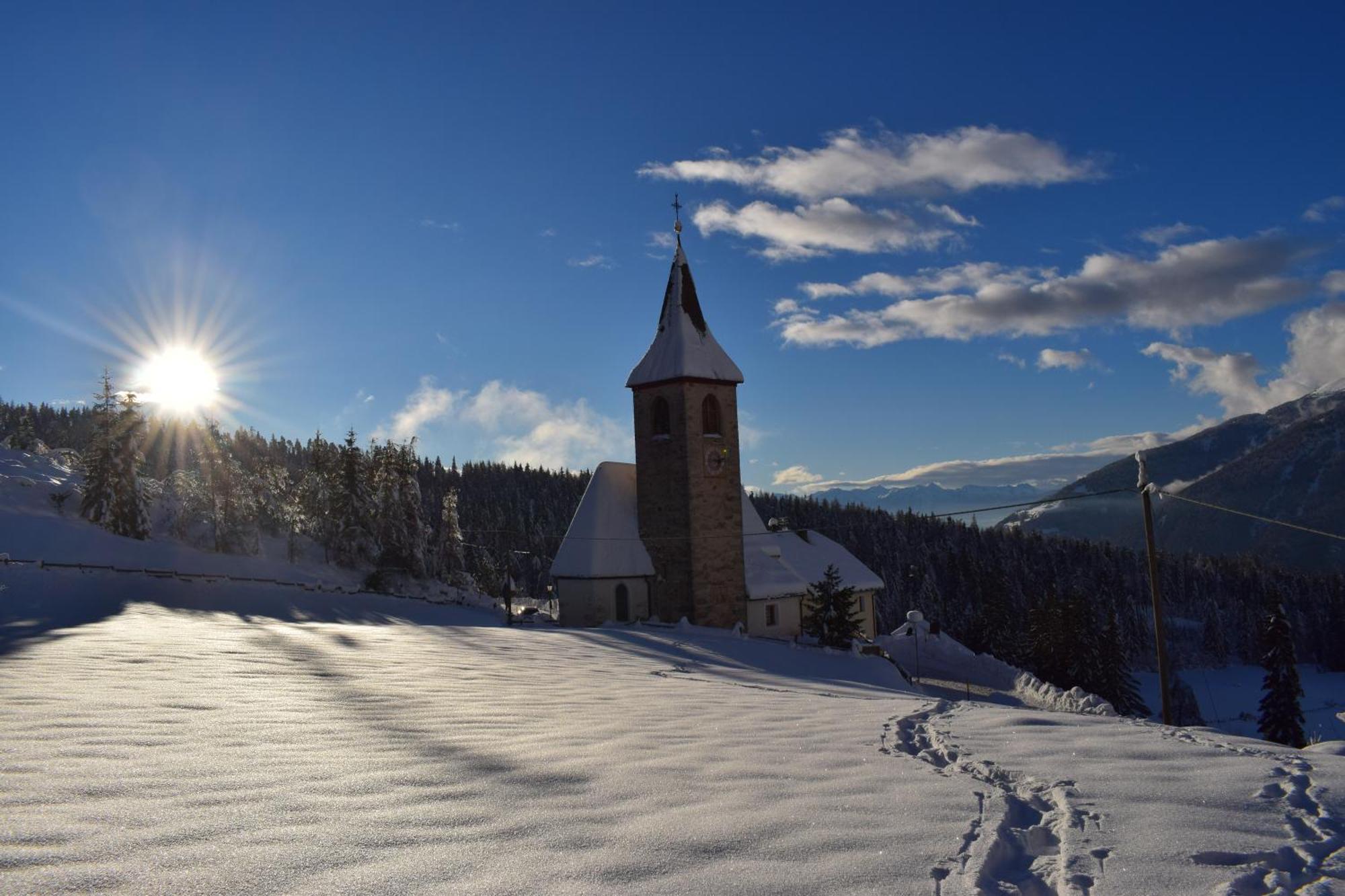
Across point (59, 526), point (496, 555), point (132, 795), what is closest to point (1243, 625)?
point (496, 555)

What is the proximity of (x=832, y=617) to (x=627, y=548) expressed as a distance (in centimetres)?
880

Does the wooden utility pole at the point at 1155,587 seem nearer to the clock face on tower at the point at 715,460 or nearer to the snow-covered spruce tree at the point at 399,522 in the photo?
the clock face on tower at the point at 715,460

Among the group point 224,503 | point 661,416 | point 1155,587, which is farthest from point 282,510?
point 1155,587

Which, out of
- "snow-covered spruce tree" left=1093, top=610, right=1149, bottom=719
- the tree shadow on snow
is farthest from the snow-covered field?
"snow-covered spruce tree" left=1093, top=610, right=1149, bottom=719

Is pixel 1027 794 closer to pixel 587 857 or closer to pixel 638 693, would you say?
pixel 587 857

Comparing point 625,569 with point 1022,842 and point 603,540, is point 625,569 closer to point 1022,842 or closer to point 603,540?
point 603,540

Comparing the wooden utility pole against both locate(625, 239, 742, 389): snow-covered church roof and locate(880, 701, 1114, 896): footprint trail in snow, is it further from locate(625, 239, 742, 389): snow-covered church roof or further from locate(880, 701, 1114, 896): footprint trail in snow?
locate(625, 239, 742, 389): snow-covered church roof

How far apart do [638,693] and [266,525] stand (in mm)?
62799

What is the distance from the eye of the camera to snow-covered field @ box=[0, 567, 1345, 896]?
4.14 m

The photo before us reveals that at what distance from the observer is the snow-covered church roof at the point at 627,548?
3522 centimetres

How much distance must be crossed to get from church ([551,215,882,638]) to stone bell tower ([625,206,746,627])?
40 mm

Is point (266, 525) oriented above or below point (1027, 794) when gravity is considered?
above

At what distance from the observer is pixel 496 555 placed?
102m

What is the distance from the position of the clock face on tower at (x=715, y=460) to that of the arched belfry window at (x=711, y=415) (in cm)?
68
